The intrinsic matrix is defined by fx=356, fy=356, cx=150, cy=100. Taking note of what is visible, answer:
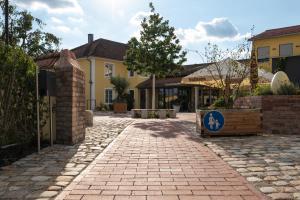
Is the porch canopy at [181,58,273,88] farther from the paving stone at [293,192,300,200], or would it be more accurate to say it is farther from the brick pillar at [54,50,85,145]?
the paving stone at [293,192,300,200]

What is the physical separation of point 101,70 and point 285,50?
17.7 m

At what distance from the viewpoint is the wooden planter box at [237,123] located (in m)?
10.5

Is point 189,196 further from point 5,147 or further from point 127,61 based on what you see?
point 127,61

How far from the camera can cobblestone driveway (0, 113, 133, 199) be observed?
183 inches

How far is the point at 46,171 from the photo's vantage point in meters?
5.83

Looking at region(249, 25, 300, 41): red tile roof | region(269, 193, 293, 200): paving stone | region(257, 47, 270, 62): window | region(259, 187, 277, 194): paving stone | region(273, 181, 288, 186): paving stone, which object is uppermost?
region(249, 25, 300, 41): red tile roof

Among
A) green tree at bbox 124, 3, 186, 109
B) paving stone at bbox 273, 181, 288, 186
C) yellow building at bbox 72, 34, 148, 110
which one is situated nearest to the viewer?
paving stone at bbox 273, 181, 288, 186

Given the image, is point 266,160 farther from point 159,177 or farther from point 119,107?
point 119,107

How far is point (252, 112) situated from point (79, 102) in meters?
5.09

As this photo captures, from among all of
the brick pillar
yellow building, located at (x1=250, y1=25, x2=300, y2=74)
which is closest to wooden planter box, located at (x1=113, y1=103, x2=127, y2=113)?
yellow building, located at (x1=250, y1=25, x2=300, y2=74)

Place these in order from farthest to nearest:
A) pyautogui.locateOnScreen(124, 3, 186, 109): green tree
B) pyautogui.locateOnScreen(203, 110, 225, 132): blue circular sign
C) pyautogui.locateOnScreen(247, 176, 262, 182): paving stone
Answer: pyautogui.locateOnScreen(124, 3, 186, 109): green tree, pyautogui.locateOnScreen(203, 110, 225, 132): blue circular sign, pyautogui.locateOnScreen(247, 176, 262, 182): paving stone

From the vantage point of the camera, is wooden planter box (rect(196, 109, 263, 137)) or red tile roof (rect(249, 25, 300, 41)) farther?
red tile roof (rect(249, 25, 300, 41))

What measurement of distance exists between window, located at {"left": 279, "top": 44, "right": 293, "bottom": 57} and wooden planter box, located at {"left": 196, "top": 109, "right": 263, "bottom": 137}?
25433mm

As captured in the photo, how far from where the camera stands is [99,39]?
37781 mm
